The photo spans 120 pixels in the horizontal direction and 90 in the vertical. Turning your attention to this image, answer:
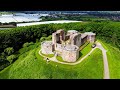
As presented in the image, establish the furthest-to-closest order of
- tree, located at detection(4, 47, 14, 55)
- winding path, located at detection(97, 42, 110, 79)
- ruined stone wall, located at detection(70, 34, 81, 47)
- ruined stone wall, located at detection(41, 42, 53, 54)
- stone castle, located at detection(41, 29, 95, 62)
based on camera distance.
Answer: tree, located at detection(4, 47, 14, 55)
ruined stone wall, located at detection(70, 34, 81, 47)
ruined stone wall, located at detection(41, 42, 53, 54)
stone castle, located at detection(41, 29, 95, 62)
winding path, located at detection(97, 42, 110, 79)

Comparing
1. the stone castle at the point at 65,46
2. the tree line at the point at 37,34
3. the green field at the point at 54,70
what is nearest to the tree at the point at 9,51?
the tree line at the point at 37,34

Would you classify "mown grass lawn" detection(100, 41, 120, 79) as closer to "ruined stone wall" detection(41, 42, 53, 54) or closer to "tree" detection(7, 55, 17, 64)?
"ruined stone wall" detection(41, 42, 53, 54)

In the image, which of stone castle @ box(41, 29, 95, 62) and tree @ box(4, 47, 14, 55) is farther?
tree @ box(4, 47, 14, 55)

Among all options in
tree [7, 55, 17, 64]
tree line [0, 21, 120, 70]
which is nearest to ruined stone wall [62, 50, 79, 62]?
tree [7, 55, 17, 64]

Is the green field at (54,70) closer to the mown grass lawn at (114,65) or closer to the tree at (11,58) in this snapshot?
the mown grass lawn at (114,65)
